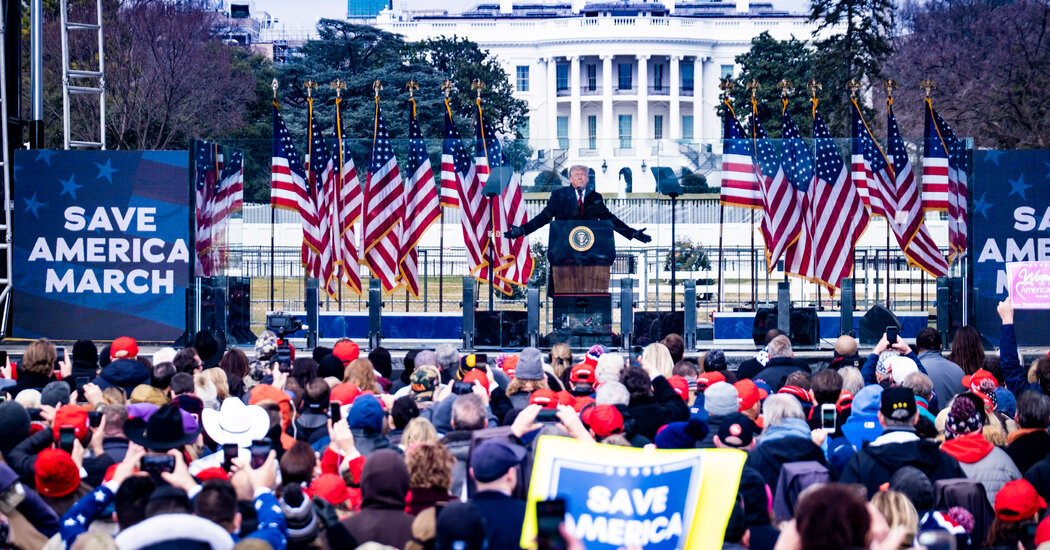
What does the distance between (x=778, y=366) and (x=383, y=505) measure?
5663mm

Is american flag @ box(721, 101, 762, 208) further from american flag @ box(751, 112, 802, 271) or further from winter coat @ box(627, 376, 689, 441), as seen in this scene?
winter coat @ box(627, 376, 689, 441)

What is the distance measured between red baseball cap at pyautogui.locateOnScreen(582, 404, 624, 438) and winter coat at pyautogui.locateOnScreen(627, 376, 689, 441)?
62cm

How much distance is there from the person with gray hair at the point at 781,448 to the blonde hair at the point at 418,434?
180cm

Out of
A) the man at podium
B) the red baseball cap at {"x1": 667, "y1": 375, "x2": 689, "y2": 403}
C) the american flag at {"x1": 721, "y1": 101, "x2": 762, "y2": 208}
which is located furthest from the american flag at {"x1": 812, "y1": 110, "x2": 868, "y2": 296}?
the red baseball cap at {"x1": 667, "y1": 375, "x2": 689, "y2": 403}

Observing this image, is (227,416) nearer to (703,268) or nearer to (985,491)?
(985,491)

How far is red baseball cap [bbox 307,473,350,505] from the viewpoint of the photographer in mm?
6723

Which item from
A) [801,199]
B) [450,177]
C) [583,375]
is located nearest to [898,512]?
[583,375]

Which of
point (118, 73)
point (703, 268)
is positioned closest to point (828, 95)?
point (118, 73)

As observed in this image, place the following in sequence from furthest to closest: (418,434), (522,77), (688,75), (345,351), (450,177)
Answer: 1. (522,77)
2. (688,75)
3. (450,177)
4. (345,351)
5. (418,434)

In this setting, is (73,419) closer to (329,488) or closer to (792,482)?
(329,488)

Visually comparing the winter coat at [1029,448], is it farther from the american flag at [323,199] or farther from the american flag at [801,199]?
the american flag at [323,199]

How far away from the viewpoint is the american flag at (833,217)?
728 inches

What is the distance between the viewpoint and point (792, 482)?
23.3 feet

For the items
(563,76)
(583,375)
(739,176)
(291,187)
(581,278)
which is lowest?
(583,375)
